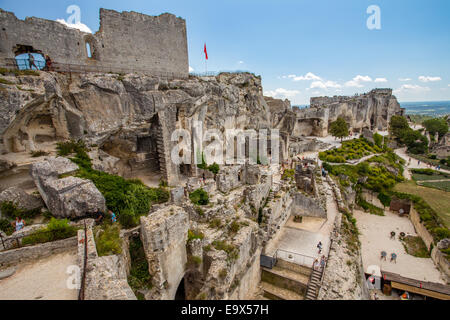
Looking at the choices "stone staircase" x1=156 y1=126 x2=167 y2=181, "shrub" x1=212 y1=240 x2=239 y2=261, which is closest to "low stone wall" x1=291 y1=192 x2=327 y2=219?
"shrub" x1=212 y1=240 x2=239 y2=261

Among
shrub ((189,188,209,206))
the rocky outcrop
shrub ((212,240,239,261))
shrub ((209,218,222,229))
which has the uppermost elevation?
the rocky outcrop

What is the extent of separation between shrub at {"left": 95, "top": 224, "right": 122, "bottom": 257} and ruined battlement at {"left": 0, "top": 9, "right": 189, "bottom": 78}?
11.8m

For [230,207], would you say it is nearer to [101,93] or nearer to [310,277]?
[310,277]

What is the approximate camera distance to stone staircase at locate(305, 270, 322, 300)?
928cm

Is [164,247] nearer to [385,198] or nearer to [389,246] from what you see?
[389,246]


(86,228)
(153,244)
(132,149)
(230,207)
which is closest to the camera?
(153,244)

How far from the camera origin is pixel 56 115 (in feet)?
43.3

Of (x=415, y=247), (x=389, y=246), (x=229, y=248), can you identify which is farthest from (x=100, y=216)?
(x=415, y=247)

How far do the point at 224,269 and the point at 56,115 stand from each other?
1289cm

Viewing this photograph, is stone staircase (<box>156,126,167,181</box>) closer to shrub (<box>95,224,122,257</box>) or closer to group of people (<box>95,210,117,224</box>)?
group of people (<box>95,210,117,224</box>)

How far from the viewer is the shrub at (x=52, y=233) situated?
6.64 m

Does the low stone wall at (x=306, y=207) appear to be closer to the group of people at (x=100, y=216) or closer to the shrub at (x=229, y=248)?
the shrub at (x=229, y=248)

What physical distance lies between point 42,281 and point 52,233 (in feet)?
5.72
